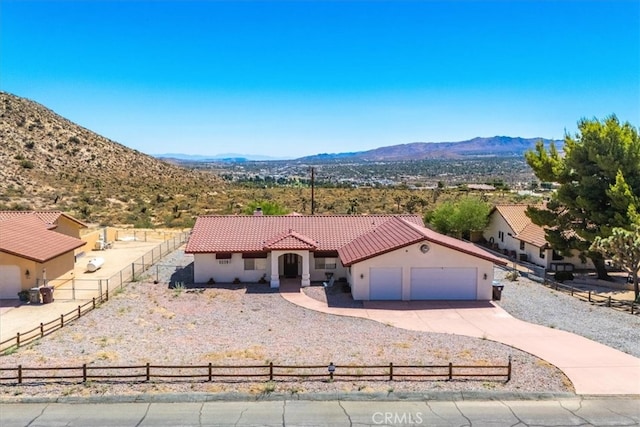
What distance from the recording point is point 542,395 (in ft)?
46.2

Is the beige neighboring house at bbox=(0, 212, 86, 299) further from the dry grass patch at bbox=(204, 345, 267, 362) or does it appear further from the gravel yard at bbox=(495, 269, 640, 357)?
the gravel yard at bbox=(495, 269, 640, 357)

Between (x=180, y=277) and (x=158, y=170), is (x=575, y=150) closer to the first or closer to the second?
(x=180, y=277)

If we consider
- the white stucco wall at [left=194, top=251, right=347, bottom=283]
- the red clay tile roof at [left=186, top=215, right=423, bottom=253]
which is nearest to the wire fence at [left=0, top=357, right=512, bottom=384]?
the red clay tile roof at [left=186, top=215, right=423, bottom=253]

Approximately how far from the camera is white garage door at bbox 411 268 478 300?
1001 inches

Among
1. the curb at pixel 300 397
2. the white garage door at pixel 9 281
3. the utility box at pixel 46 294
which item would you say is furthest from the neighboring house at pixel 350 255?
the curb at pixel 300 397

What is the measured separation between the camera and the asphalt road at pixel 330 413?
41.0ft

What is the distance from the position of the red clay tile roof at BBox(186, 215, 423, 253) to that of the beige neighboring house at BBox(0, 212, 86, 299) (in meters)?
7.37

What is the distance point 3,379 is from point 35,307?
398 inches

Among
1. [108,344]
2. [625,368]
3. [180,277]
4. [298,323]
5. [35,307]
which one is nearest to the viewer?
[625,368]

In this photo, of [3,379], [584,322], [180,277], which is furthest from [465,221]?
[3,379]

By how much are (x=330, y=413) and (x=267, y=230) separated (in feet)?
60.0

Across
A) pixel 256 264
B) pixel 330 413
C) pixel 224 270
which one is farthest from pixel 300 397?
pixel 224 270

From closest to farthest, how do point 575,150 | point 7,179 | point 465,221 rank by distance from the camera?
point 575,150 < point 465,221 < point 7,179

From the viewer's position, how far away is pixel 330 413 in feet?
42.7
